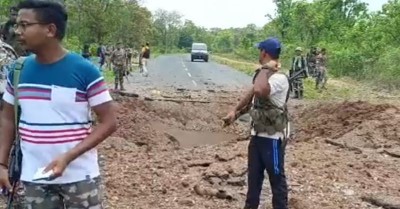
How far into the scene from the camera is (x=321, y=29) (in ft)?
129

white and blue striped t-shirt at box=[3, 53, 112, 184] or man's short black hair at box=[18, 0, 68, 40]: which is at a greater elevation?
man's short black hair at box=[18, 0, 68, 40]

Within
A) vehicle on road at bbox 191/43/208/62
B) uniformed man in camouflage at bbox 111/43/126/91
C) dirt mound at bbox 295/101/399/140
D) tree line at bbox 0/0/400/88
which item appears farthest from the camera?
vehicle on road at bbox 191/43/208/62

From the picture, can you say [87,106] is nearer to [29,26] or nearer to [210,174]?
[29,26]

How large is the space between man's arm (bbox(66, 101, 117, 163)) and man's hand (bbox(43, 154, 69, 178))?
4cm

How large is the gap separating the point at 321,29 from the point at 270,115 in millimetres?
34914

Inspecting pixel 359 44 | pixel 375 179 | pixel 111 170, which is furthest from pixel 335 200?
pixel 359 44

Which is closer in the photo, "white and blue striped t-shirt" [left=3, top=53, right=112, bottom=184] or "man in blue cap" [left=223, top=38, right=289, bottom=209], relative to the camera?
"white and blue striped t-shirt" [left=3, top=53, right=112, bottom=184]

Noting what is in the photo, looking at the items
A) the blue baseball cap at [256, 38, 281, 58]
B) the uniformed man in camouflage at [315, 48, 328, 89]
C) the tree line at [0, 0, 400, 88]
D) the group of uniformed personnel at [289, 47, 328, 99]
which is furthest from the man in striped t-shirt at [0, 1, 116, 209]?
the uniformed man in camouflage at [315, 48, 328, 89]

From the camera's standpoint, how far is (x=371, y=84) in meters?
26.6

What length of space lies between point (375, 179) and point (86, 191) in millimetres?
5091

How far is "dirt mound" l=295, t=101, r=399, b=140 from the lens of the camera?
488 inches

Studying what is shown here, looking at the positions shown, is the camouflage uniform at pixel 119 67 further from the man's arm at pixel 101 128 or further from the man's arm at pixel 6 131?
the man's arm at pixel 101 128

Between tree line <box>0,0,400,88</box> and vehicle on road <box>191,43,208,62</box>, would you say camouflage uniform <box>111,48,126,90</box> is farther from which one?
vehicle on road <box>191,43,208,62</box>

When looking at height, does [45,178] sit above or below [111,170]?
above
